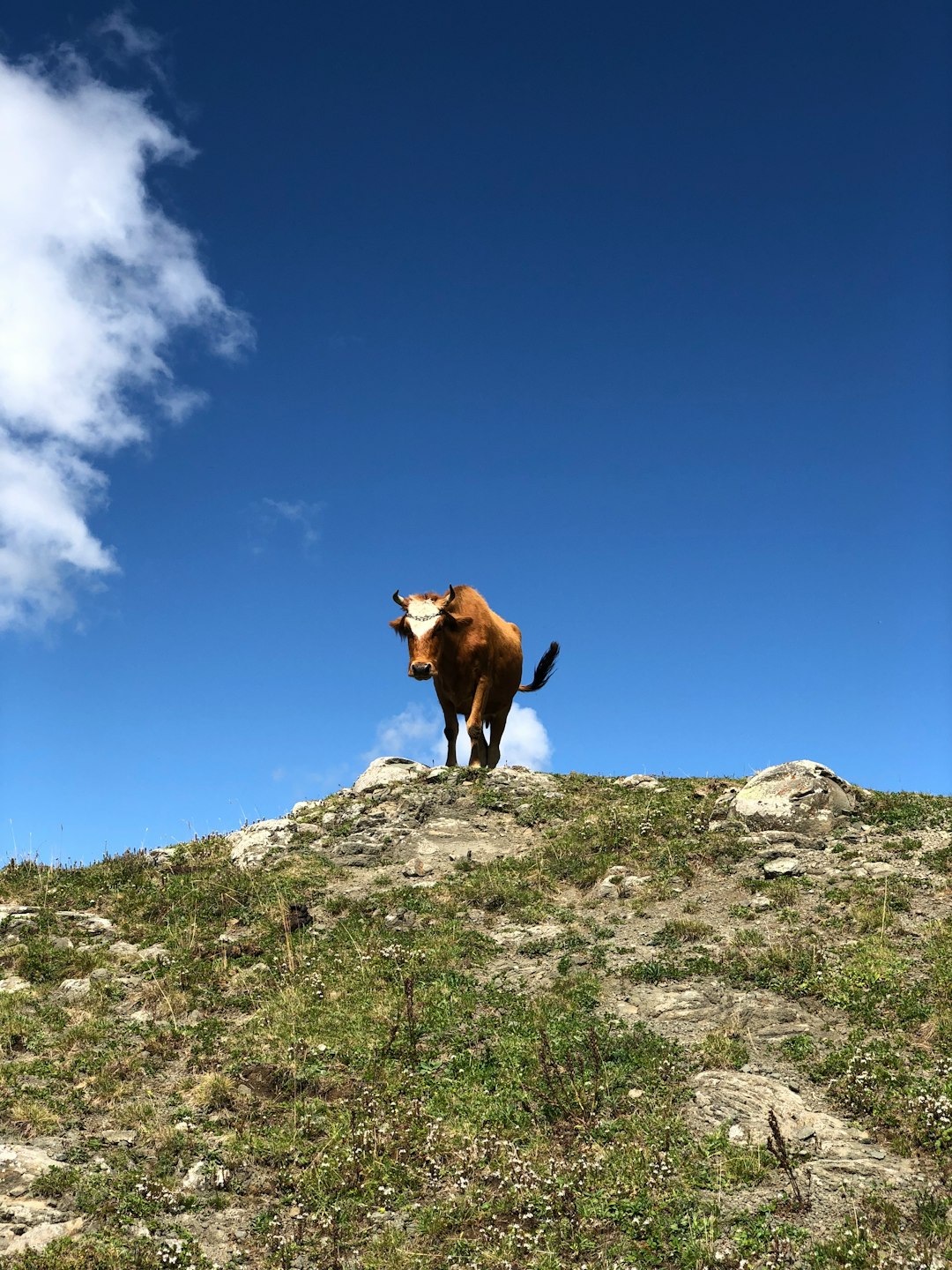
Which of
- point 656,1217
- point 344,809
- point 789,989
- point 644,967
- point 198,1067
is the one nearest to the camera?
point 656,1217

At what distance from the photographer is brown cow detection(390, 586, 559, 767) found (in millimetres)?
22266

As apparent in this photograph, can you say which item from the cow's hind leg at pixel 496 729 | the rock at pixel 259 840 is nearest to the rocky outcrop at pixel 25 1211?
the rock at pixel 259 840

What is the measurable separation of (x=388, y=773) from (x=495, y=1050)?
12589 mm

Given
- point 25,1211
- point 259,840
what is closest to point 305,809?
point 259,840

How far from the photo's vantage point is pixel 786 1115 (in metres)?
9.41

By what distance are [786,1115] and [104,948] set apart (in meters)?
11.1

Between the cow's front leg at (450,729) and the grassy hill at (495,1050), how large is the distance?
5406 millimetres

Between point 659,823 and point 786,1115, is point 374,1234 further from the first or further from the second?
point 659,823

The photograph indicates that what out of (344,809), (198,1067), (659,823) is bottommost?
(198,1067)

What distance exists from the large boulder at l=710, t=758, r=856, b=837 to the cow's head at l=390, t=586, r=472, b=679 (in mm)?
7616

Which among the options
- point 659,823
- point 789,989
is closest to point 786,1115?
point 789,989

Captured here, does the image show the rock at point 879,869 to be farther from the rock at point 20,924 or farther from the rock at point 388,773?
the rock at point 20,924

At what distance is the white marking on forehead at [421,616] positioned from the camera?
72.8 ft

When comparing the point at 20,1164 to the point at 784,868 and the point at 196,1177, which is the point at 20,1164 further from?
the point at 784,868
